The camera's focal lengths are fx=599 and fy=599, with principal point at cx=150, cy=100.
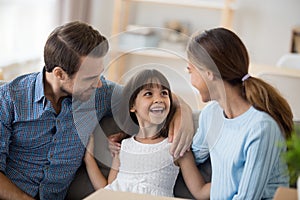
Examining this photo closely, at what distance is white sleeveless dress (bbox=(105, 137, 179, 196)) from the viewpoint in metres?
1.77

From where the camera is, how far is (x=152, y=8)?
190 inches

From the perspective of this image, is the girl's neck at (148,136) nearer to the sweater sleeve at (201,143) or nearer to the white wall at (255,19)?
the sweater sleeve at (201,143)

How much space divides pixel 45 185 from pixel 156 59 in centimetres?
298

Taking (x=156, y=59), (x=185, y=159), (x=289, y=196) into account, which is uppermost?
(x=289, y=196)

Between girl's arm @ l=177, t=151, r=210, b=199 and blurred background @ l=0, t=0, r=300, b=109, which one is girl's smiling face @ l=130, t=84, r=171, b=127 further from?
blurred background @ l=0, t=0, r=300, b=109

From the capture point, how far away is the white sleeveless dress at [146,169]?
177cm

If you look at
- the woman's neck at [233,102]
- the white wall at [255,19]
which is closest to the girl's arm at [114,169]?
the woman's neck at [233,102]

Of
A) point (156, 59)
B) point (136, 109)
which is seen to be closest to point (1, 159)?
point (136, 109)

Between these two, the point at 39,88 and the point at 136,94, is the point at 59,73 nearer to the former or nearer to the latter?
the point at 39,88

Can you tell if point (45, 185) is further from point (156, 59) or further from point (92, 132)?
point (156, 59)

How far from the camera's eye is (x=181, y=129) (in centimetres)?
179

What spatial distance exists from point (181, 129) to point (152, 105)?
135 millimetres

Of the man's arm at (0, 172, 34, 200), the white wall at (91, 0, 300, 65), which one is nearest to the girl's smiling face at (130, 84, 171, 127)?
the man's arm at (0, 172, 34, 200)

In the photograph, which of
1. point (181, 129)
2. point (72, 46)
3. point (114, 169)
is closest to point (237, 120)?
point (181, 129)
